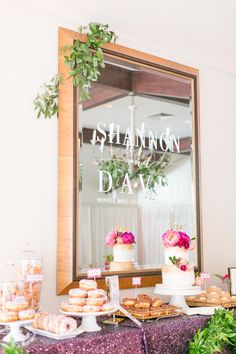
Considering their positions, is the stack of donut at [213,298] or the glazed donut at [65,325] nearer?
the glazed donut at [65,325]

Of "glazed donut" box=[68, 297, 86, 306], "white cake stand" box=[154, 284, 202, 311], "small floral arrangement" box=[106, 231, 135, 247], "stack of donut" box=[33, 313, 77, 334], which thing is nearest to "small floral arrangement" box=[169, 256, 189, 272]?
"white cake stand" box=[154, 284, 202, 311]

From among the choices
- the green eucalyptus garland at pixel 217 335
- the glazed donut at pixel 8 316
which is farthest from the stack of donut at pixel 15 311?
the green eucalyptus garland at pixel 217 335

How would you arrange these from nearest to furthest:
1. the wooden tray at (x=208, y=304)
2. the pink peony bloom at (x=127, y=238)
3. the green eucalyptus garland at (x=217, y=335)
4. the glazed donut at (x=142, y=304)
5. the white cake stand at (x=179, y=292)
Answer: the green eucalyptus garland at (x=217, y=335) < the glazed donut at (x=142, y=304) < the white cake stand at (x=179, y=292) < the wooden tray at (x=208, y=304) < the pink peony bloom at (x=127, y=238)

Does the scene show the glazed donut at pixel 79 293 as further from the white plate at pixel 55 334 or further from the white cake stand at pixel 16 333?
the white cake stand at pixel 16 333

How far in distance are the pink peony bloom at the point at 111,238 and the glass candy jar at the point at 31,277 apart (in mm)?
538

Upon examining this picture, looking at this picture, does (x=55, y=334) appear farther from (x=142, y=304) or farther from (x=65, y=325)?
(x=142, y=304)

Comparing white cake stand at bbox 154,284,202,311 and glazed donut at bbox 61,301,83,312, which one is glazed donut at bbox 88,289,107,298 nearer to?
glazed donut at bbox 61,301,83,312

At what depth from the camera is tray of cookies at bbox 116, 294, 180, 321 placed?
91.4 inches

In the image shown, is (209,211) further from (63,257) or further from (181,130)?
(63,257)

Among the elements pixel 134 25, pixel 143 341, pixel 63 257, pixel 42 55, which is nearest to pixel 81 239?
pixel 63 257

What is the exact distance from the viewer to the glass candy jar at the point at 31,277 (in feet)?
7.03

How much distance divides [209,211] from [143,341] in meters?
1.36

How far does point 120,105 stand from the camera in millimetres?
2887

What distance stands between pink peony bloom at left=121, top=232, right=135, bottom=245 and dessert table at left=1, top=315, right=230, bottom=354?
53 centimetres
